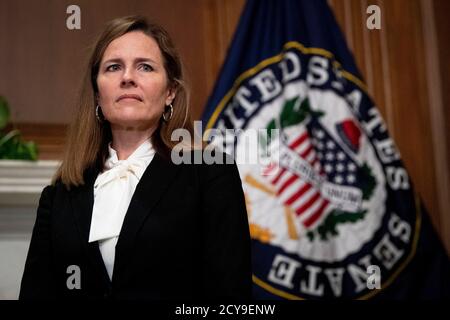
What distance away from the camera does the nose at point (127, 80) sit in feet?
4.83

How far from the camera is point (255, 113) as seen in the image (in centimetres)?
290

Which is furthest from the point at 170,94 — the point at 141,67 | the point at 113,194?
the point at 113,194

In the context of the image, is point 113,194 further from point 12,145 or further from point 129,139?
point 12,145

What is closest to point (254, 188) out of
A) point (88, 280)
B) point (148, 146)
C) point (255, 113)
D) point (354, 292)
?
point (255, 113)

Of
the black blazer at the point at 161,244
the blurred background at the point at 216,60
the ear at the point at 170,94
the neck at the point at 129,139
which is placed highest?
the blurred background at the point at 216,60

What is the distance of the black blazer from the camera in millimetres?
1336

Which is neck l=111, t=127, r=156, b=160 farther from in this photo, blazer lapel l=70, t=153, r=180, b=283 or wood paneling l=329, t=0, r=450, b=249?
wood paneling l=329, t=0, r=450, b=249

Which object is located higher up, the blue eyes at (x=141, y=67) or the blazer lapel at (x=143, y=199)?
the blue eyes at (x=141, y=67)

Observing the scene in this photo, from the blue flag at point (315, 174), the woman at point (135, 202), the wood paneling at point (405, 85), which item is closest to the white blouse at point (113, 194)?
the woman at point (135, 202)

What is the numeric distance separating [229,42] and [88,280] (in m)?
1.91

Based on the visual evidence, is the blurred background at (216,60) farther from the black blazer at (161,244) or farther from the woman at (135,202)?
the black blazer at (161,244)

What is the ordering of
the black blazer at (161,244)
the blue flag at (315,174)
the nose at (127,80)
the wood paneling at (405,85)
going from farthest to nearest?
the wood paneling at (405,85) → the blue flag at (315,174) → the nose at (127,80) → the black blazer at (161,244)

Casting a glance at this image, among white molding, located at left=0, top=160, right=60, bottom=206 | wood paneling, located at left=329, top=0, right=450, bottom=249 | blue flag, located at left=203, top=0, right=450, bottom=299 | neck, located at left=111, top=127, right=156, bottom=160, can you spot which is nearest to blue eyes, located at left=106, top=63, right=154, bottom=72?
neck, located at left=111, top=127, right=156, bottom=160

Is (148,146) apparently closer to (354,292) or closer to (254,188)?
(254,188)
